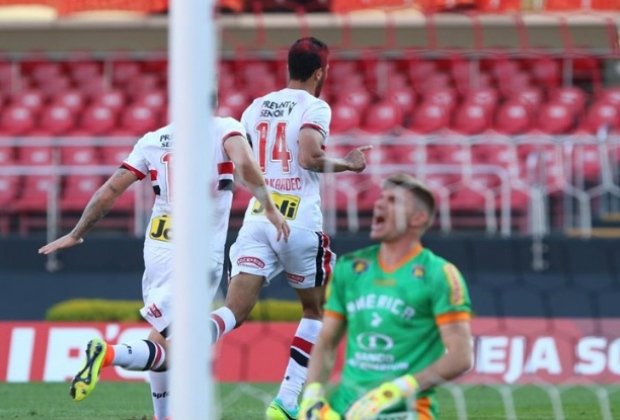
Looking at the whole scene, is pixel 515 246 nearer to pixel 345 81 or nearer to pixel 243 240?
pixel 345 81

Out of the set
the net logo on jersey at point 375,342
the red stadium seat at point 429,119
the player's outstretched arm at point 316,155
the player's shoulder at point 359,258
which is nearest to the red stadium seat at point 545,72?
the red stadium seat at point 429,119

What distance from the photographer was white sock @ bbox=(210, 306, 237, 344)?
729 cm

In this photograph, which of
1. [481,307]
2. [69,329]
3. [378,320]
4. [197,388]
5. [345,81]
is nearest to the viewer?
[197,388]

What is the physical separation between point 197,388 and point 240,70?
15.5 m

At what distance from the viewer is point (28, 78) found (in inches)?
786

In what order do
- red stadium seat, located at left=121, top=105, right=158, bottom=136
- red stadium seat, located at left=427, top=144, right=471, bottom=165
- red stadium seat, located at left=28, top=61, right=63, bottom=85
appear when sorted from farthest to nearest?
red stadium seat, located at left=28, top=61, right=63, bottom=85, red stadium seat, located at left=121, top=105, right=158, bottom=136, red stadium seat, located at left=427, top=144, right=471, bottom=165

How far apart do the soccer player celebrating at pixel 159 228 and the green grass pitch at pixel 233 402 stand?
3.70 feet

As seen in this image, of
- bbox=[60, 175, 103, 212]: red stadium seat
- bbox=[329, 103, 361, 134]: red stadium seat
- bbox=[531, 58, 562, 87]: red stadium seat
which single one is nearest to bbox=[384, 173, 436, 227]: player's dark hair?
bbox=[60, 175, 103, 212]: red stadium seat

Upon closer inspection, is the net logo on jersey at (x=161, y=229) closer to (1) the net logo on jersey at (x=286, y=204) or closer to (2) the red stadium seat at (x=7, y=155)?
(1) the net logo on jersey at (x=286, y=204)

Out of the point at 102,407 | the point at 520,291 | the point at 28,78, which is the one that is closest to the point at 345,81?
the point at 28,78

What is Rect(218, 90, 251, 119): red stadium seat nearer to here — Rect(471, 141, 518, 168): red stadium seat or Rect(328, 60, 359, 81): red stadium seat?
Rect(328, 60, 359, 81): red stadium seat

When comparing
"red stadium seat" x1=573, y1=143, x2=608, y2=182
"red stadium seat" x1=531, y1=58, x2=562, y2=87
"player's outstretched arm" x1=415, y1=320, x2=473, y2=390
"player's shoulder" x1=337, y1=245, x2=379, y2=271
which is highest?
"red stadium seat" x1=531, y1=58, x2=562, y2=87

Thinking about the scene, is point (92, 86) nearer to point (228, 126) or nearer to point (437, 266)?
point (228, 126)

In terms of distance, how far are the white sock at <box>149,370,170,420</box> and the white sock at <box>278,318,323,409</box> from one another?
77 cm
